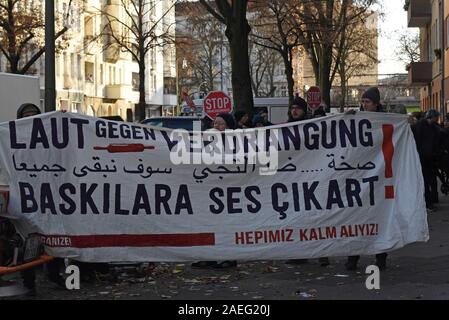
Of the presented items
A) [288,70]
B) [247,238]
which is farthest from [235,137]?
[288,70]

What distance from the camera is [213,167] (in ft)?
28.8

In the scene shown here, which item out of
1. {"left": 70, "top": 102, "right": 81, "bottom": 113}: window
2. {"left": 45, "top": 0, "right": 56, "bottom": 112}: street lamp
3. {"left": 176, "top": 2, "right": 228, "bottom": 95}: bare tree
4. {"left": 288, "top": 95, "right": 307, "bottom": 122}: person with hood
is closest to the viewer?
{"left": 288, "top": 95, "right": 307, "bottom": 122}: person with hood

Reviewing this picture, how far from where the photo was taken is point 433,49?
172ft

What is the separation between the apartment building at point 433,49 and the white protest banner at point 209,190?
113 ft

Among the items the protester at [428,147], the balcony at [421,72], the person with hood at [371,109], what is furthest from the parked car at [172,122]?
the balcony at [421,72]

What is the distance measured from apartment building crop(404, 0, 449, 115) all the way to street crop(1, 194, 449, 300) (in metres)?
33.6

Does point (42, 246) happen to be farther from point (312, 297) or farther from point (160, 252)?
point (312, 297)

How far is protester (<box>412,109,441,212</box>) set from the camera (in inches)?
635

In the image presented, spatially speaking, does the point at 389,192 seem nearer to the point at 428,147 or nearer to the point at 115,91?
the point at 428,147

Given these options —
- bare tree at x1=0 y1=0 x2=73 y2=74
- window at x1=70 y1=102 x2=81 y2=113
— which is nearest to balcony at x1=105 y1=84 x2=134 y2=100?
window at x1=70 y1=102 x2=81 y2=113

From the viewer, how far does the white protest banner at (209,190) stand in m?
8.57

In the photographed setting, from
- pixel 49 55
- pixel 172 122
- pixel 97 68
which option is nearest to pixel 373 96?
pixel 49 55

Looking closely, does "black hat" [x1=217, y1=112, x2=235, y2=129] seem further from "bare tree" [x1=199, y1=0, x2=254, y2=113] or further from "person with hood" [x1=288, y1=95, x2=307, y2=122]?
"bare tree" [x1=199, y1=0, x2=254, y2=113]

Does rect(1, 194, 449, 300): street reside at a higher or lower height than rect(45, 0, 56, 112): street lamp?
lower
